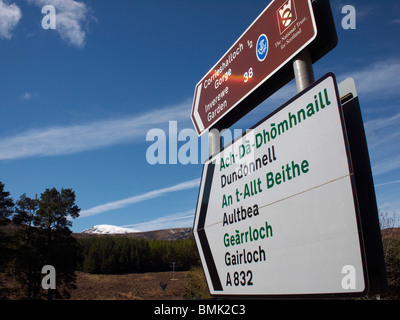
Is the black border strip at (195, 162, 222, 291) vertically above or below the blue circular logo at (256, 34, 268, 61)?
below

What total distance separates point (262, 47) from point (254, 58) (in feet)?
0.49

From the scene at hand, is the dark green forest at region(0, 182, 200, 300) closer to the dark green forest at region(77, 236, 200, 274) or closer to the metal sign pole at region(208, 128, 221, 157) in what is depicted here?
the metal sign pole at region(208, 128, 221, 157)

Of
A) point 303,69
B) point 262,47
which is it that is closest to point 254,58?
point 262,47

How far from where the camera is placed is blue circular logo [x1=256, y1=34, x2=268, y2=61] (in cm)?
266

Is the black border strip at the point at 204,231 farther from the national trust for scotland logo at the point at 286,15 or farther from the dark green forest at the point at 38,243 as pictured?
the dark green forest at the point at 38,243

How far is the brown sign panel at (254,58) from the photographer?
2.27 metres

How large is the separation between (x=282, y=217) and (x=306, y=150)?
1.43ft

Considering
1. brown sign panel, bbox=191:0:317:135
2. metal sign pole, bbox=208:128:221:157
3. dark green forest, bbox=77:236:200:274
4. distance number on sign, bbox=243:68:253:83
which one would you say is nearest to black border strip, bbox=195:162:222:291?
metal sign pole, bbox=208:128:221:157

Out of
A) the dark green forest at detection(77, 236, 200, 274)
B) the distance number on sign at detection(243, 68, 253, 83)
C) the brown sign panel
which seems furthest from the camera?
the dark green forest at detection(77, 236, 200, 274)

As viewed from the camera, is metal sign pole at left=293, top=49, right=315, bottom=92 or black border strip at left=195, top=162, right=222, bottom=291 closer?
metal sign pole at left=293, top=49, right=315, bottom=92

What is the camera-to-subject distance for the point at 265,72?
8.66 ft

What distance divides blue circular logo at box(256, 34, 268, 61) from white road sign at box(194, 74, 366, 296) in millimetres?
819

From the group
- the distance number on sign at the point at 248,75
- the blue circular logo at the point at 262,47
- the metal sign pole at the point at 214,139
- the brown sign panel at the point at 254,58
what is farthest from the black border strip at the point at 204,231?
the blue circular logo at the point at 262,47

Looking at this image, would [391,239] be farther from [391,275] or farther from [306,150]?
[306,150]
